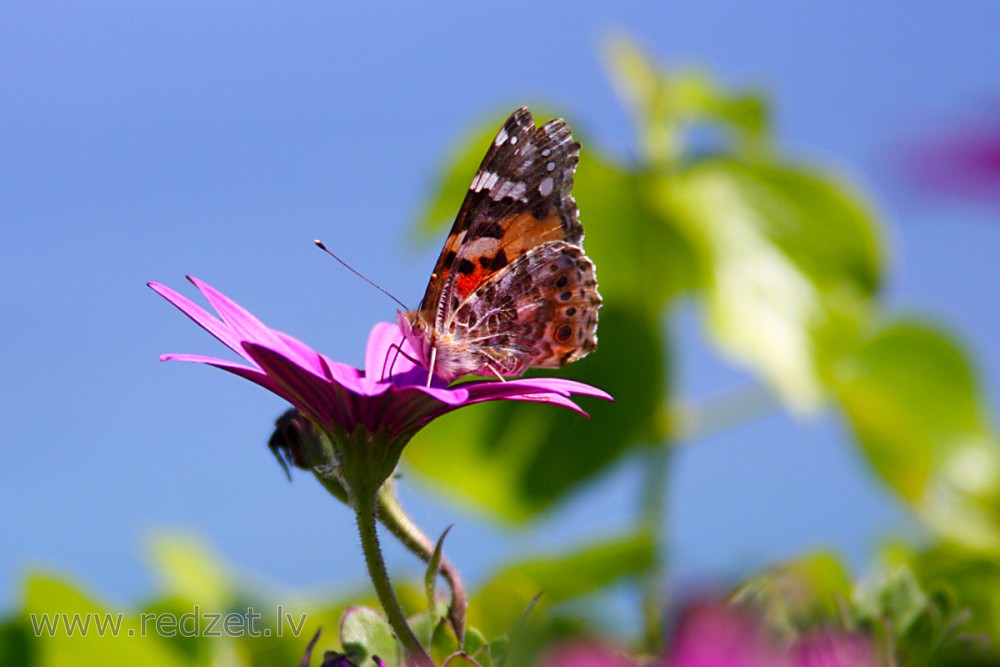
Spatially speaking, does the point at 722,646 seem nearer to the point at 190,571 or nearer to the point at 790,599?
the point at 790,599

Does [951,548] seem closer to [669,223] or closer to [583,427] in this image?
[583,427]

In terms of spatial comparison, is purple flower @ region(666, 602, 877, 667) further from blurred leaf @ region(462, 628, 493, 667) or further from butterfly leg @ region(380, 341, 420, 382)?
butterfly leg @ region(380, 341, 420, 382)

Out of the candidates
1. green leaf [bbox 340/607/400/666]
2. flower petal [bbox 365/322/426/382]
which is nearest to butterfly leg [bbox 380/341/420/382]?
flower petal [bbox 365/322/426/382]

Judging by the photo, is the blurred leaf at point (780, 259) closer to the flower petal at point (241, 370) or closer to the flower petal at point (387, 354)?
the flower petal at point (387, 354)

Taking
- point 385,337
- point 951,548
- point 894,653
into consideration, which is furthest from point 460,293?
point 951,548

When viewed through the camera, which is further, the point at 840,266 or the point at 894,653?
the point at 840,266

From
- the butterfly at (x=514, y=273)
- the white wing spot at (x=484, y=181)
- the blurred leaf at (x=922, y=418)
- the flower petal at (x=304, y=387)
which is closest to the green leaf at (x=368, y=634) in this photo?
the flower petal at (x=304, y=387)
